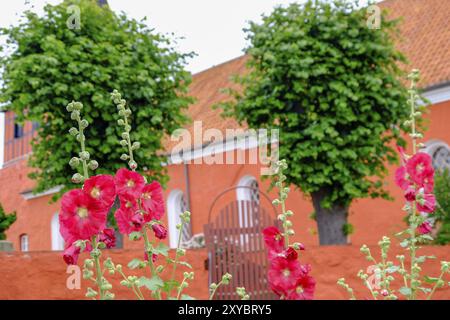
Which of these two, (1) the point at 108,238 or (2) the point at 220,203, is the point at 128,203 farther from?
(2) the point at 220,203

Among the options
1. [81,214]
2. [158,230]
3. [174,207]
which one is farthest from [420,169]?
[174,207]

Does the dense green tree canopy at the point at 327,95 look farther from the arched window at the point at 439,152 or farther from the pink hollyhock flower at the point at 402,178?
the pink hollyhock flower at the point at 402,178

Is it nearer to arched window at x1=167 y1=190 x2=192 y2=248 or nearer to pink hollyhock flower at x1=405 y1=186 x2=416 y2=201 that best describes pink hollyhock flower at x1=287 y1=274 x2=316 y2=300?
pink hollyhock flower at x1=405 y1=186 x2=416 y2=201

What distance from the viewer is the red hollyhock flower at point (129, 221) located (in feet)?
6.43

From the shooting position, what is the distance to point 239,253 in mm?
8477

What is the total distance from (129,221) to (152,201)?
0.33 ft

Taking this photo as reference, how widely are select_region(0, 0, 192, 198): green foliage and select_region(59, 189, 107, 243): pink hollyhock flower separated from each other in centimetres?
731

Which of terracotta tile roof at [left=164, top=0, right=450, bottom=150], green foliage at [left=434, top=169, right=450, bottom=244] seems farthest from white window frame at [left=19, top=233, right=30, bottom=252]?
green foliage at [left=434, top=169, right=450, bottom=244]

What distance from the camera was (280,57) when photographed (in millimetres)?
10195

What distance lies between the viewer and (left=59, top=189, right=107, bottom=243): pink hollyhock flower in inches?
67.7

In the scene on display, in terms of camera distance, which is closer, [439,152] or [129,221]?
[129,221]

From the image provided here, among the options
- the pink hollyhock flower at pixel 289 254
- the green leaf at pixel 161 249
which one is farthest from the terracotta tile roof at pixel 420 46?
the pink hollyhock flower at pixel 289 254
